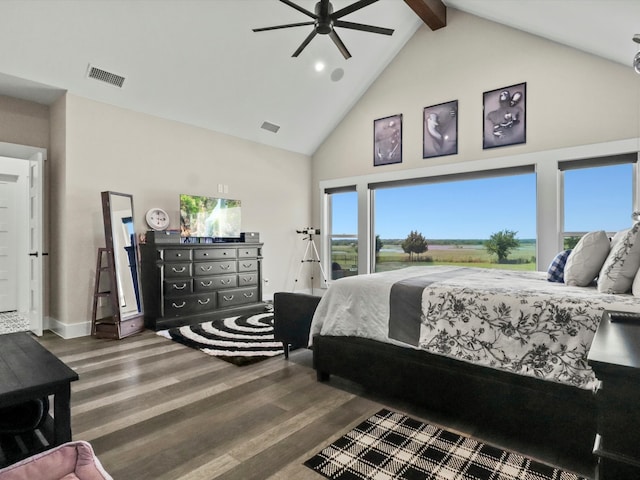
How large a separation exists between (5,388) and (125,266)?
9.79 ft

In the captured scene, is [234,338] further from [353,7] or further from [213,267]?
[353,7]

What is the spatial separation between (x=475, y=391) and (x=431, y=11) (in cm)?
465

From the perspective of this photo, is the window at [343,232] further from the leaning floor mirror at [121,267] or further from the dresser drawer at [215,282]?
the leaning floor mirror at [121,267]

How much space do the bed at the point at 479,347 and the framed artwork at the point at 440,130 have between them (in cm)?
313

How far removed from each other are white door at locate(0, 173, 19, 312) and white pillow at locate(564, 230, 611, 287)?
677cm

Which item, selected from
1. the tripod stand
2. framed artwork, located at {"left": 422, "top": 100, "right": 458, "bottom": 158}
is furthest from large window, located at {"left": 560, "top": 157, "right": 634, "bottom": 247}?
the tripod stand

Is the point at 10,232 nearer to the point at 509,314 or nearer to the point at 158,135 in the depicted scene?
the point at 158,135

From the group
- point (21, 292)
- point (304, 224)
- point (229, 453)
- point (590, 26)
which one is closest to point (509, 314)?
point (229, 453)

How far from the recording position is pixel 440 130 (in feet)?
17.0

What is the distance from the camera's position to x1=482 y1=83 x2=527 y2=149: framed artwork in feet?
14.9

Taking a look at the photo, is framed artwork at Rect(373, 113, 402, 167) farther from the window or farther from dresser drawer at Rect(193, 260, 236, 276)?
dresser drawer at Rect(193, 260, 236, 276)

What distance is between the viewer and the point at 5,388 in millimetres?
1455

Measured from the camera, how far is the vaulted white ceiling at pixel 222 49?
333 centimetres

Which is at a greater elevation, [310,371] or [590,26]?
[590,26]
